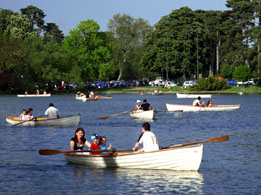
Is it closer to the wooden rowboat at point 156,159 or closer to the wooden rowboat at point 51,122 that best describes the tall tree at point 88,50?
the wooden rowboat at point 51,122

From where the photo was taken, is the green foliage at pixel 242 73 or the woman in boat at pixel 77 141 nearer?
the woman in boat at pixel 77 141

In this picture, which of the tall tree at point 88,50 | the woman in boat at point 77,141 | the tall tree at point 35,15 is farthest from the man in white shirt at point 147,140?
the tall tree at point 35,15

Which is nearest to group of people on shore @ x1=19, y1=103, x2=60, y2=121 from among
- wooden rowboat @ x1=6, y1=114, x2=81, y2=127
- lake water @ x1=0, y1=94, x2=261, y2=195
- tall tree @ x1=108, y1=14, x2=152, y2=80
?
wooden rowboat @ x1=6, y1=114, x2=81, y2=127

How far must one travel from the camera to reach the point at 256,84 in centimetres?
13062

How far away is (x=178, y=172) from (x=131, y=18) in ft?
406

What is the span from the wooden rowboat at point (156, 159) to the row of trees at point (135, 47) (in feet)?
311

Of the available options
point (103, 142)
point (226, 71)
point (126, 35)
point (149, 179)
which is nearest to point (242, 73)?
point (226, 71)

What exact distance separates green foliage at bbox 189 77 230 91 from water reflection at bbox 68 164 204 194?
97.9 m

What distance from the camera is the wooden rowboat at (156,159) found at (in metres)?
23.3

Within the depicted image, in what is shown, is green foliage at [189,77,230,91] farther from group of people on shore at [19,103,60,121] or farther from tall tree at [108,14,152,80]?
group of people on shore at [19,103,60,121]

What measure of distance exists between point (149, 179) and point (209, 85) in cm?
10039

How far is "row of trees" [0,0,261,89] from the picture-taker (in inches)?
4744

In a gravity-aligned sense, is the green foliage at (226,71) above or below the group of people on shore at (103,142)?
above

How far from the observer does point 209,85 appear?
4813 inches
